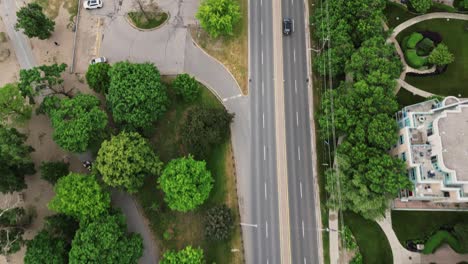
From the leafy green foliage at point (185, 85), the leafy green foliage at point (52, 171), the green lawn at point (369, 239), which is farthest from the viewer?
the leafy green foliage at point (185, 85)

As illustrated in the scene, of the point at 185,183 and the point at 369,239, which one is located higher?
the point at 185,183

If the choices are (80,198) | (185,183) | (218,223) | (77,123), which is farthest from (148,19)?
(218,223)

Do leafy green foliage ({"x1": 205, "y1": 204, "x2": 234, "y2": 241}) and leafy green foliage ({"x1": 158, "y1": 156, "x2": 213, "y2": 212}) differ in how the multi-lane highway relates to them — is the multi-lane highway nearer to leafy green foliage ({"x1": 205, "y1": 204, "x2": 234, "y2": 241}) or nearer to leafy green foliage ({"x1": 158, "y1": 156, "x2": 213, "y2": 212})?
leafy green foliage ({"x1": 205, "y1": 204, "x2": 234, "y2": 241})

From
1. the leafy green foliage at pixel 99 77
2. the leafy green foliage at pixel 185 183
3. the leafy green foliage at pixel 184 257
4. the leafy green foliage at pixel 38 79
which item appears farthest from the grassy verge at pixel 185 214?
the leafy green foliage at pixel 38 79

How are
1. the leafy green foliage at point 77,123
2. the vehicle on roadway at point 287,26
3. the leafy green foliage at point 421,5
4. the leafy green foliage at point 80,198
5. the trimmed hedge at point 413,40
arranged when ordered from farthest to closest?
the vehicle on roadway at point 287,26 → the trimmed hedge at point 413,40 → the leafy green foliage at point 421,5 → the leafy green foliage at point 77,123 → the leafy green foliage at point 80,198

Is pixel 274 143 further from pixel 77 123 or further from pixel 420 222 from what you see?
pixel 77 123

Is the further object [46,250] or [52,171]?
[52,171]

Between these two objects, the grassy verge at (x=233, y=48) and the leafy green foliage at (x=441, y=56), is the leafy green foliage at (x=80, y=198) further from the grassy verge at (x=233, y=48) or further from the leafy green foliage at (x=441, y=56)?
the leafy green foliage at (x=441, y=56)

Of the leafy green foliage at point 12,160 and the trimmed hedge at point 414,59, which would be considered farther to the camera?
the trimmed hedge at point 414,59
